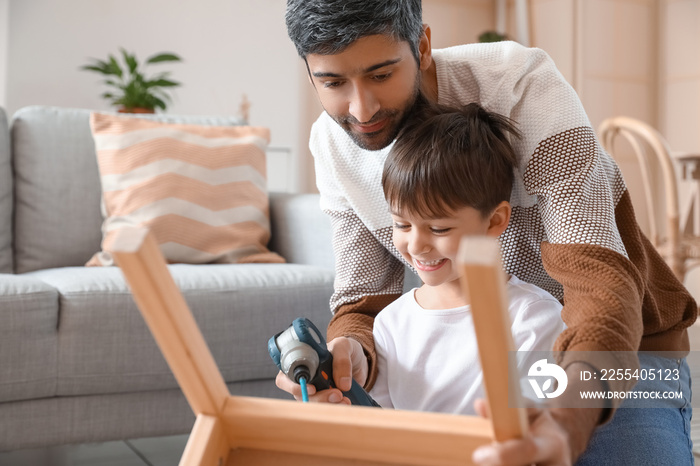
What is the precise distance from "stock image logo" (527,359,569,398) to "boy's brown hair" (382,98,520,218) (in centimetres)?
25

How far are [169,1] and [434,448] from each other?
3619 mm

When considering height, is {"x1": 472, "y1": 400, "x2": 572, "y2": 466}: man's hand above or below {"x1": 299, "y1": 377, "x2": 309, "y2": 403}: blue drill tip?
above

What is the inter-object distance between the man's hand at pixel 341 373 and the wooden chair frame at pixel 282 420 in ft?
1.03

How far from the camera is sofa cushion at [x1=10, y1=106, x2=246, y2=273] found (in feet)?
6.75

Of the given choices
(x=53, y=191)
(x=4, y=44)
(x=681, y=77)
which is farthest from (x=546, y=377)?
(x=681, y=77)

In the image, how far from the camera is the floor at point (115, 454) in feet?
6.08

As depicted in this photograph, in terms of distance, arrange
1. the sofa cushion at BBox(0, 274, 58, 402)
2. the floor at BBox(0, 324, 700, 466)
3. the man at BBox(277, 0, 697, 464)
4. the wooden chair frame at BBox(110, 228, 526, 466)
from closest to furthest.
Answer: the wooden chair frame at BBox(110, 228, 526, 466) → the man at BBox(277, 0, 697, 464) → the sofa cushion at BBox(0, 274, 58, 402) → the floor at BBox(0, 324, 700, 466)

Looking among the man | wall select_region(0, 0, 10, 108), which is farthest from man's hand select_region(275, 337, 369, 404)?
wall select_region(0, 0, 10, 108)

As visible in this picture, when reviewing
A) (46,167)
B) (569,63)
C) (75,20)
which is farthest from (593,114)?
(46,167)

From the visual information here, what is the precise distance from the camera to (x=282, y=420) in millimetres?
595

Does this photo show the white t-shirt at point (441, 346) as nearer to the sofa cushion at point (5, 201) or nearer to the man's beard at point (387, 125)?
the man's beard at point (387, 125)

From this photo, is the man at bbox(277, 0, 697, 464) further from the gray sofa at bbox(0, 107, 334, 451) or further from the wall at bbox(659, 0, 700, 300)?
the wall at bbox(659, 0, 700, 300)

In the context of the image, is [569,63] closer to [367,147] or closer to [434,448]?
[367,147]

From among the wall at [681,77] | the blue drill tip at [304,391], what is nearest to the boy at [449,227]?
the blue drill tip at [304,391]
